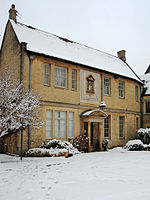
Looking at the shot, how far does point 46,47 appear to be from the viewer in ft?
51.2

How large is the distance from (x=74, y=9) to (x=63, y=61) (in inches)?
6338

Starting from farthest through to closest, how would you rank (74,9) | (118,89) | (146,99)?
(74,9), (146,99), (118,89)

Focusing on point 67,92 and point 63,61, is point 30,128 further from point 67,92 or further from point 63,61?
point 63,61

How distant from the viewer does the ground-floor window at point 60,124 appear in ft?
47.9

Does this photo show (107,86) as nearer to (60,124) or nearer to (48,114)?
(60,124)

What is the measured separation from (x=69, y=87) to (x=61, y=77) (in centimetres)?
96

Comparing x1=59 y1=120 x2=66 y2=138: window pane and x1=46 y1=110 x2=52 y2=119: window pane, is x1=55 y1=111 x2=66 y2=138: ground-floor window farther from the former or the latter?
x1=46 y1=110 x2=52 y2=119: window pane

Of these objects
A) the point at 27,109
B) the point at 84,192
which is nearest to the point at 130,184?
the point at 84,192

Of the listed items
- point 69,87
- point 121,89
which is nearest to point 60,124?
point 69,87

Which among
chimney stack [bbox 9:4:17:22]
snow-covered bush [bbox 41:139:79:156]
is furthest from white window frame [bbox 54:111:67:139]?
chimney stack [bbox 9:4:17:22]

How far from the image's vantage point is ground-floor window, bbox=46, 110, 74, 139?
47.9 feet

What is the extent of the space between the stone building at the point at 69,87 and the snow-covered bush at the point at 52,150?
75cm

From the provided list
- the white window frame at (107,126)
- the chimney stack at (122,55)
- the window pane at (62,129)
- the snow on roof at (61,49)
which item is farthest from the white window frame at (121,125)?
the chimney stack at (122,55)

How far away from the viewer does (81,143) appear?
51.8ft
